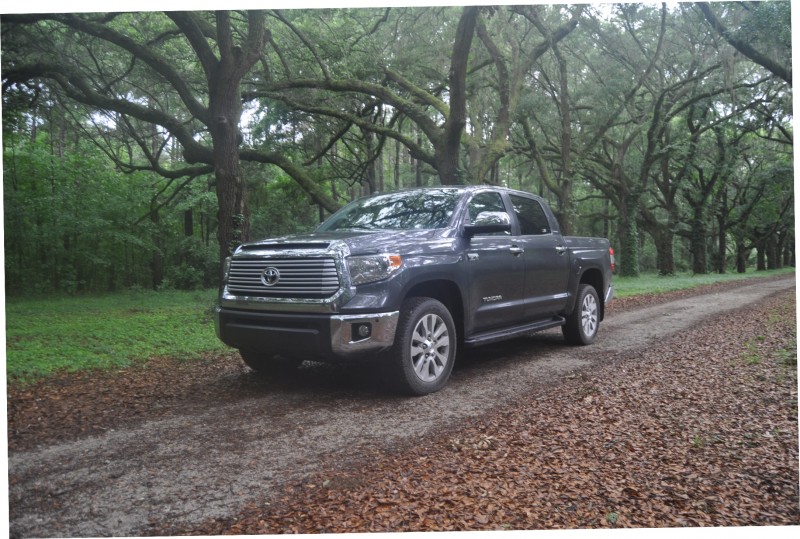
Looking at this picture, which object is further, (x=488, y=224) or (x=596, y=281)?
(x=596, y=281)

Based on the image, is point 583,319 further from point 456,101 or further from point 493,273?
point 456,101

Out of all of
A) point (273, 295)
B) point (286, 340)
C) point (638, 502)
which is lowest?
point (638, 502)

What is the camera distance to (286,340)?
14.3 ft

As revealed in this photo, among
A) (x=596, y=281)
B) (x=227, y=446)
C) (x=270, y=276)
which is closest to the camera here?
(x=227, y=446)

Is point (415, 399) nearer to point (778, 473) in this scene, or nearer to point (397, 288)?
point (397, 288)

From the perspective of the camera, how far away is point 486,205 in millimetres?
5773

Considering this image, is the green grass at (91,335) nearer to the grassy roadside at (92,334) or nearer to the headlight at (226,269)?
the grassy roadside at (92,334)

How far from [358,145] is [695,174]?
16.7 meters

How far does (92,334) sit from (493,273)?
5.34 m

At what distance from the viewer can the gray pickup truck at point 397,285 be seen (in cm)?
427

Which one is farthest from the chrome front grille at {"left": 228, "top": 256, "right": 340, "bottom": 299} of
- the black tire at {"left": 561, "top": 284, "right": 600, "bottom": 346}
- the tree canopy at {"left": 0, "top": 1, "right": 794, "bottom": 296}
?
the black tire at {"left": 561, "top": 284, "right": 600, "bottom": 346}

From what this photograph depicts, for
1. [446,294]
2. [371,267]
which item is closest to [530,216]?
[446,294]

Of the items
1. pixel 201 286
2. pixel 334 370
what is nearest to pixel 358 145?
pixel 201 286

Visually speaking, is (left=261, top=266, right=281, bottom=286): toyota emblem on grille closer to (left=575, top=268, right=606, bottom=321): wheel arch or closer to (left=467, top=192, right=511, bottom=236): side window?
(left=467, top=192, right=511, bottom=236): side window
